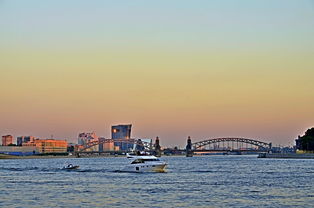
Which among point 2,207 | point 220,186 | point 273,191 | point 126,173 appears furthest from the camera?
point 126,173

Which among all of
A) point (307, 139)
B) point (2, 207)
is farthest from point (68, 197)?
point (307, 139)

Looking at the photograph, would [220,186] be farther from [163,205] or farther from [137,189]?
[163,205]

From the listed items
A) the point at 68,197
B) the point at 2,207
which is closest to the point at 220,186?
the point at 68,197

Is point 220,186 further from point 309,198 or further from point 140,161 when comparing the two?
point 140,161

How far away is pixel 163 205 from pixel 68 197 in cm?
872

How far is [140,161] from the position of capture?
8325 cm

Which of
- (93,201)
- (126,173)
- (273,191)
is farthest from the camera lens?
(126,173)

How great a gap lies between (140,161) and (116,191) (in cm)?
3196

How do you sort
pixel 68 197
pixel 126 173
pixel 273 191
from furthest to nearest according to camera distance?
pixel 126 173
pixel 273 191
pixel 68 197

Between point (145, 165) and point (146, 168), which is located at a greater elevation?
point (145, 165)

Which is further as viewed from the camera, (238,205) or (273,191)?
(273,191)

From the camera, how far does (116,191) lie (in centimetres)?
5131

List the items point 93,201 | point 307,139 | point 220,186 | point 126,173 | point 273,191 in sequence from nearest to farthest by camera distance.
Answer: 1. point 93,201
2. point 273,191
3. point 220,186
4. point 126,173
5. point 307,139

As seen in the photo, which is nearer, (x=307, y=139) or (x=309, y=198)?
(x=309, y=198)
